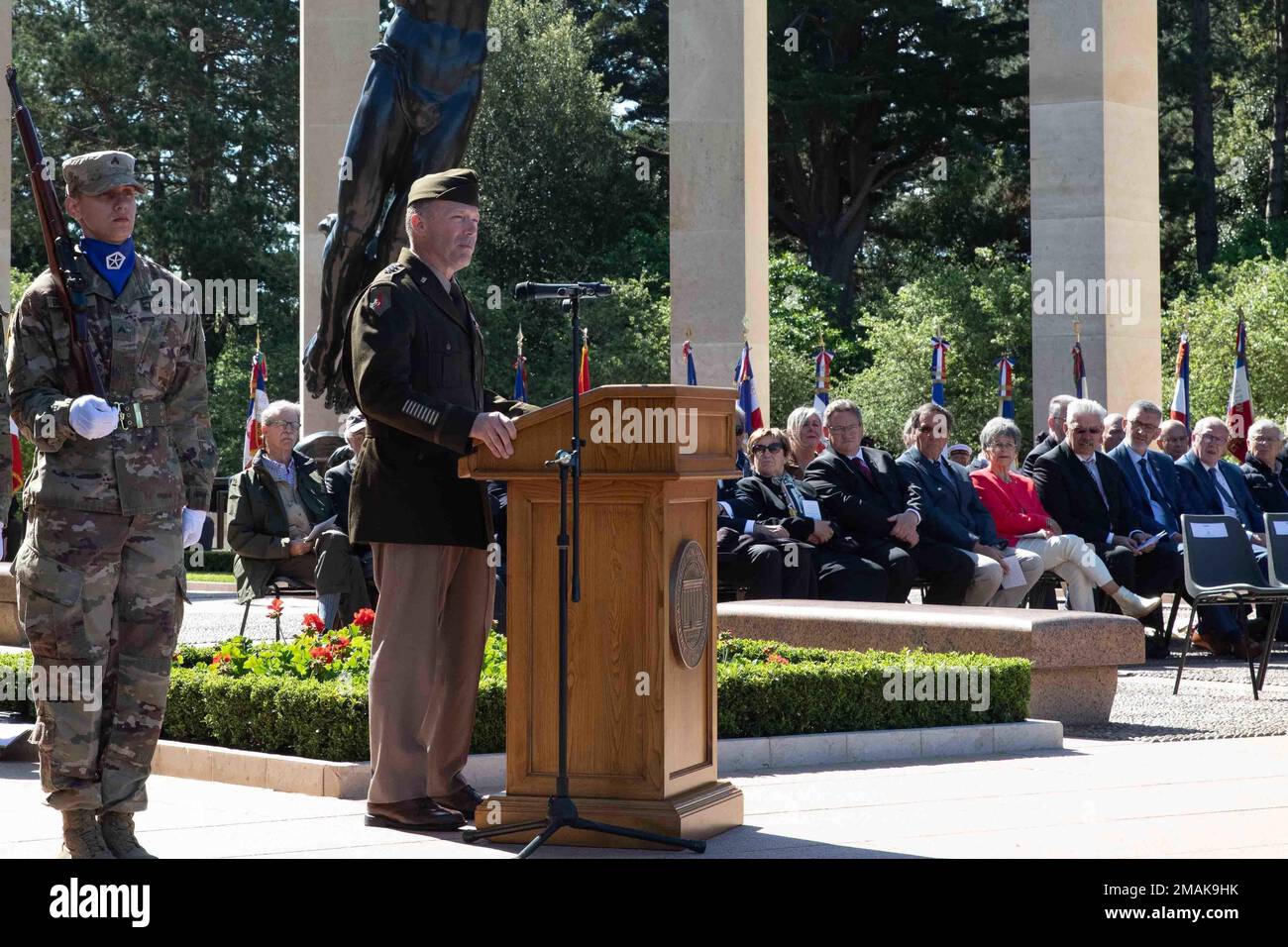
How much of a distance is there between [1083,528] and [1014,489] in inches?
24.2

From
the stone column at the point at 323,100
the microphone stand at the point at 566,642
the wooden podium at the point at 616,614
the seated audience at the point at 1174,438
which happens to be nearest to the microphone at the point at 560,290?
the microphone stand at the point at 566,642

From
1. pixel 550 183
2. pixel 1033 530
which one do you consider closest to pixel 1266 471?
pixel 1033 530

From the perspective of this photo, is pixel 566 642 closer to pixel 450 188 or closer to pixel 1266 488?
pixel 450 188

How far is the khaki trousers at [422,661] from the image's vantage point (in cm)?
654

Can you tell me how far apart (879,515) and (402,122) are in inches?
203

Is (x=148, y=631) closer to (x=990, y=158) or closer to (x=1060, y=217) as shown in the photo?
(x=1060, y=217)

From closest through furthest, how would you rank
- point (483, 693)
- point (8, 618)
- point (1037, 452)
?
point (483, 693)
point (8, 618)
point (1037, 452)

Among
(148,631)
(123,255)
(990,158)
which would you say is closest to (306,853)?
(148,631)

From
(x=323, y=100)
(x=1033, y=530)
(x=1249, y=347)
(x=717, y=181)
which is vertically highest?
(x=323, y=100)

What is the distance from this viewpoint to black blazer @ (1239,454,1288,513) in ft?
50.4

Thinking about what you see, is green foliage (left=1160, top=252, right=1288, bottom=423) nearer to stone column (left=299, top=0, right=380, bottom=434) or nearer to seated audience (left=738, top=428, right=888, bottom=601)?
→ stone column (left=299, top=0, right=380, bottom=434)

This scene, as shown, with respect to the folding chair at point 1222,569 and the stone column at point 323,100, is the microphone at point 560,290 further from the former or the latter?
the stone column at point 323,100

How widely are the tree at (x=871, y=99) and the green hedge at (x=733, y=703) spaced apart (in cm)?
3367

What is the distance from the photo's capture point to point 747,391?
761 inches
